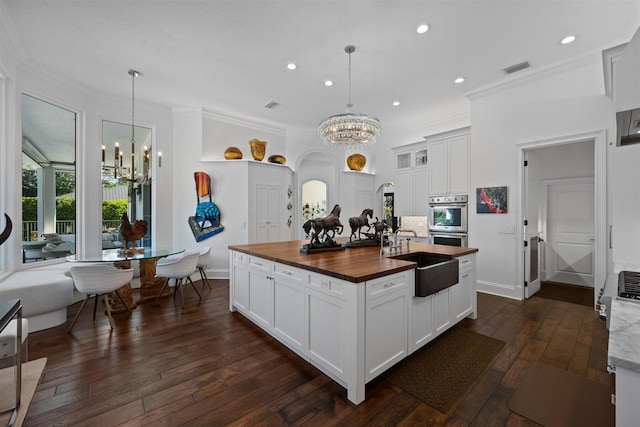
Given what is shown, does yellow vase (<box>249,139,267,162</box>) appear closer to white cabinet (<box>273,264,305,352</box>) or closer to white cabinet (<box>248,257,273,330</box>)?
white cabinet (<box>248,257,273,330</box>)

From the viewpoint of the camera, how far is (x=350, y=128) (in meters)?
3.46

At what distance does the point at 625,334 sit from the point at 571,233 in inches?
206

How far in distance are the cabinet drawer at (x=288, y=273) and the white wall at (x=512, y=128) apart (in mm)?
3475

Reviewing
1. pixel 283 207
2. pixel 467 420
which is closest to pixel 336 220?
pixel 467 420

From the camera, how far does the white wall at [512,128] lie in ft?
11.4

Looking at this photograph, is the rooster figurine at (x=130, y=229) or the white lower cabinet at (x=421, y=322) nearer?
the white lower cabinet at (x=421, y=322)

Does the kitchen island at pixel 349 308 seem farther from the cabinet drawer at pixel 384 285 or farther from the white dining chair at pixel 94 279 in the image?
the white dining chair at pixel 94 279

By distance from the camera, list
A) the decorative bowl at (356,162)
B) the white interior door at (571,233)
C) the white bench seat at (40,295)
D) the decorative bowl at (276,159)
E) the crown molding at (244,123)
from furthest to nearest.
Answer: the decorative bowl at (356,162)
the decorative bowl at (276,159)
the crown molding at (244,123)
the white interior door at (571,233)
the white bench seat at (40,295)

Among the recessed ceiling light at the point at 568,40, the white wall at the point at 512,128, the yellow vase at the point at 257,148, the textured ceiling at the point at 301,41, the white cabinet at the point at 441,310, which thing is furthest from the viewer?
the yellow vase at the point at 257,148

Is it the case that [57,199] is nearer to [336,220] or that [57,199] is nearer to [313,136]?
[336,220]

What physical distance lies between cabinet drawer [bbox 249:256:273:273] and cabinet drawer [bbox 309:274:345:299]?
0.67 meters

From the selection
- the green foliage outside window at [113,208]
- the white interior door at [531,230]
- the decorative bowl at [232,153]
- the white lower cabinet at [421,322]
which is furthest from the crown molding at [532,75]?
the green foliage outside window at [113,208]

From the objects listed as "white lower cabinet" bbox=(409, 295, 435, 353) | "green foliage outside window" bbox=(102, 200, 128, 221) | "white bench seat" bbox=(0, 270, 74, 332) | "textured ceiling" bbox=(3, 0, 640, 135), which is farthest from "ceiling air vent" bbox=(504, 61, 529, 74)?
"green foliage outside window" bbox=(102, 200, 128, 221)

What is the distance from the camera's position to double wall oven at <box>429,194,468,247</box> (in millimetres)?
4582
